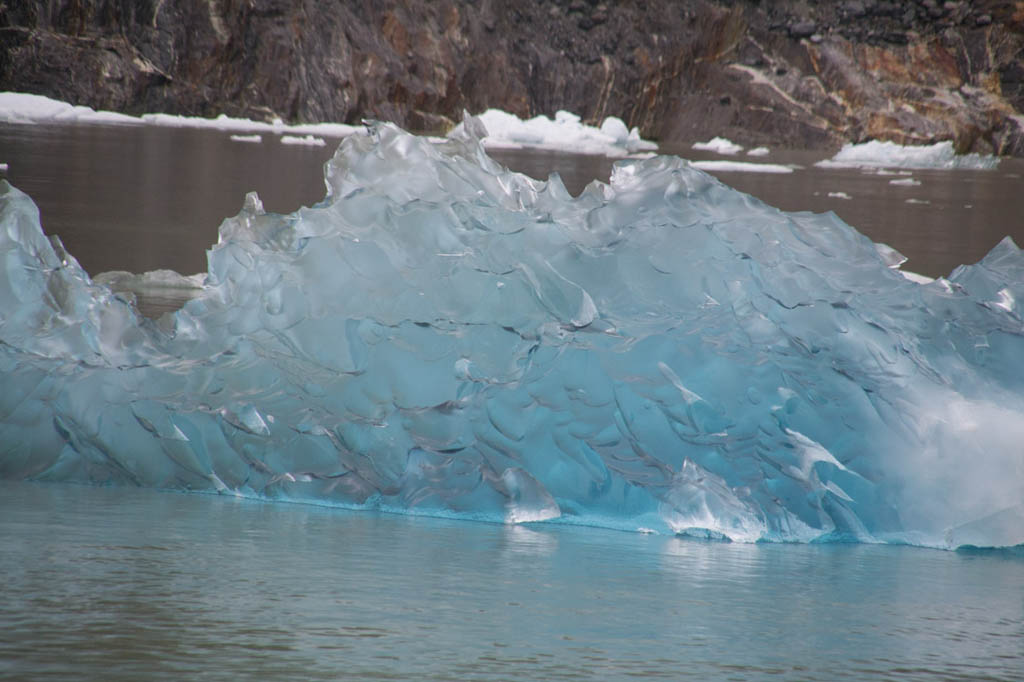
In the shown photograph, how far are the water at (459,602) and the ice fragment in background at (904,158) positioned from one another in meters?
16.5

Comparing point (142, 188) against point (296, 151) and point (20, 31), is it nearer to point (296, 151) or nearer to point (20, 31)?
point (296, 151)

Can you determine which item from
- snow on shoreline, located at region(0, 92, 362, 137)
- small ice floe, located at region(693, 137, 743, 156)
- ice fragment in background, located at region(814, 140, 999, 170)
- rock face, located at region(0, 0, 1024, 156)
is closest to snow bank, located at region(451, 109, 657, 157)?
small ice floe, located at region(693, 137, 743, 156)

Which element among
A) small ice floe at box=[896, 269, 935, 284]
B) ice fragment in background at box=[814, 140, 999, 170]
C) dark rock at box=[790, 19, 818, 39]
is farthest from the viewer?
dark rock at box=[790, 19, 818, 39]

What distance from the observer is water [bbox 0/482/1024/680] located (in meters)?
1.42

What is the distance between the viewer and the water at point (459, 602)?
1.42m

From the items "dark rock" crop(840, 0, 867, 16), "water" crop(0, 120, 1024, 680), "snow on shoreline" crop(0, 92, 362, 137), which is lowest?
"water" crop(0, 120, 1024, 680)

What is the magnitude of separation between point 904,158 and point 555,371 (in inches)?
686

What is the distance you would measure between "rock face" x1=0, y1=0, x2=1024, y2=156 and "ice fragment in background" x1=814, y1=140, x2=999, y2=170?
20.2ft

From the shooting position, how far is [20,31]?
22266 mm

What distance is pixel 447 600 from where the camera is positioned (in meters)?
1.67

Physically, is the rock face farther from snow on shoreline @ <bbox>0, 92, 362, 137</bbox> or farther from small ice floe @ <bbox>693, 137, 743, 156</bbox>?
small ice floe @ <bbox>693, 137, 743, 156</bbox>

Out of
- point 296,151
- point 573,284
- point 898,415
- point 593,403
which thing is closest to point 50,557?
point 593,403

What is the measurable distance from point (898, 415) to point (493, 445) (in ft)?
2.63

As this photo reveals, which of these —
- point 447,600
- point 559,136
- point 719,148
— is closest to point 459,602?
point 447,600
